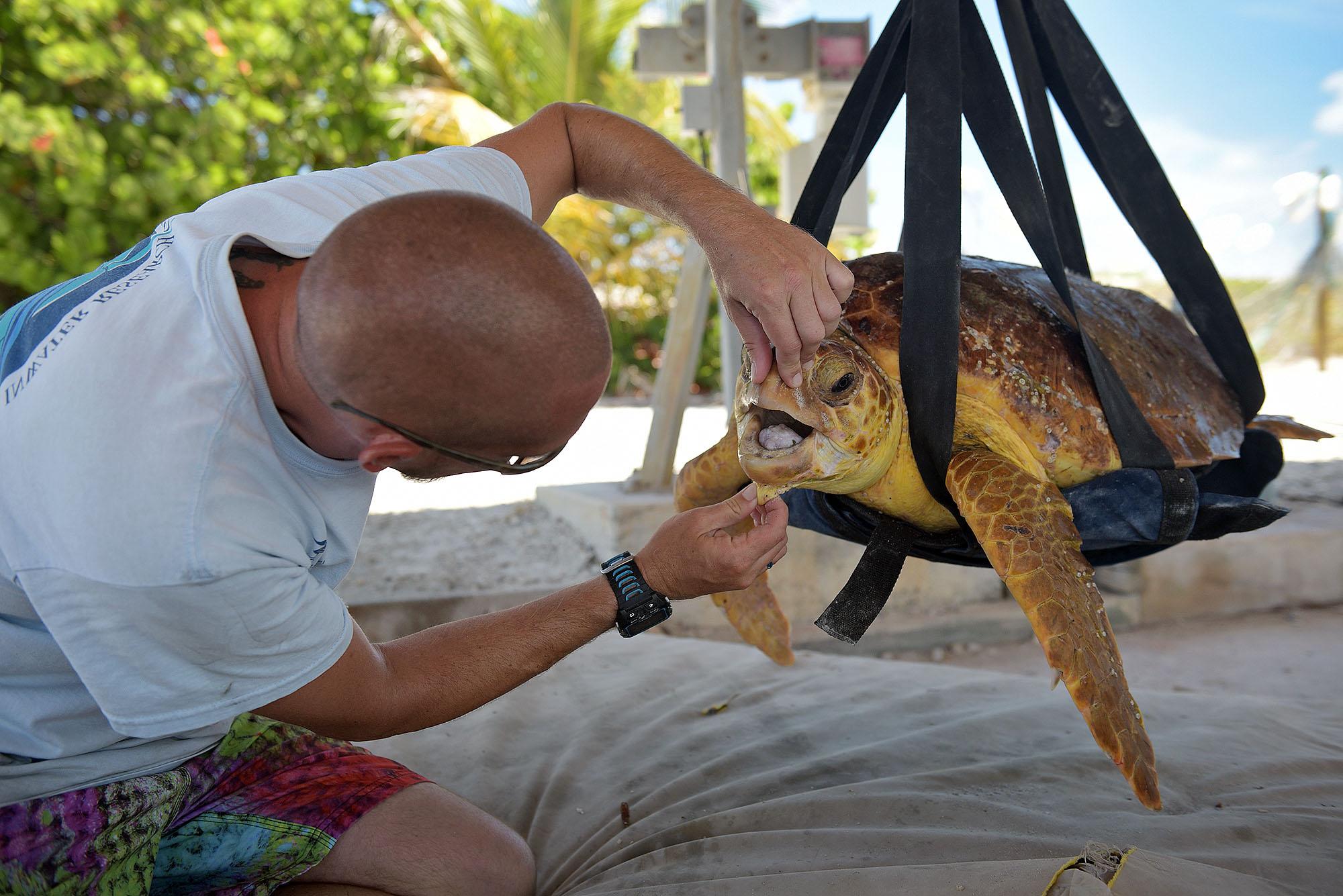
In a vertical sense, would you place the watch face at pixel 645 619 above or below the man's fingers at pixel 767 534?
below

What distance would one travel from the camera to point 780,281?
108 cm

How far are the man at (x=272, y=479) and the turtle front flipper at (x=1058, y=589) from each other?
349 mm

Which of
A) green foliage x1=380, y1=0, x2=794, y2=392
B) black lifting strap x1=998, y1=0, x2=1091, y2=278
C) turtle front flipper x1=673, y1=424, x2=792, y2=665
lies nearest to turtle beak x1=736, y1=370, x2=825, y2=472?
turtle front flipper x1=673, y1=424, x2=792, y2=665

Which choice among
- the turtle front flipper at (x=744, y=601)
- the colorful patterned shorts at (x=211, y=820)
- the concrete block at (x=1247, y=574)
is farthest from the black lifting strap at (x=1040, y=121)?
the concrete block at (x=1247, y=574)

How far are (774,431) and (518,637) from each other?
1.67ft

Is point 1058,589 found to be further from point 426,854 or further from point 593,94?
point 593,94

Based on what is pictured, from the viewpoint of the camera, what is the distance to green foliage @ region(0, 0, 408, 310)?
5.03 meters

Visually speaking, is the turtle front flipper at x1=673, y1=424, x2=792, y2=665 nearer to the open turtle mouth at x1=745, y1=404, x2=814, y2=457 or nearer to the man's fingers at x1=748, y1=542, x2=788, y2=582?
the open turtle mouth at x1=745, y1=404, x2=814, y2=457

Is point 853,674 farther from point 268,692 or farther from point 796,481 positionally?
point 268,692

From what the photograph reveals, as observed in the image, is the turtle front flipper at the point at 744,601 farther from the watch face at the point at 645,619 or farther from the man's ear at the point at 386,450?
the man's ear at the point at 386,450

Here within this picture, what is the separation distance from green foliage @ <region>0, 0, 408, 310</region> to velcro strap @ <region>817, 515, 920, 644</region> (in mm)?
5624

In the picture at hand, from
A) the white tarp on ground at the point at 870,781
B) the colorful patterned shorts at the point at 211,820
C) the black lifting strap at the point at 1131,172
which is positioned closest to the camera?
the colorful patterned shorts at the point at 211,820

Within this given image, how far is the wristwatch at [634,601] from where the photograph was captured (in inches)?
46.5

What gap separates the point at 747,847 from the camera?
1.39 metres
